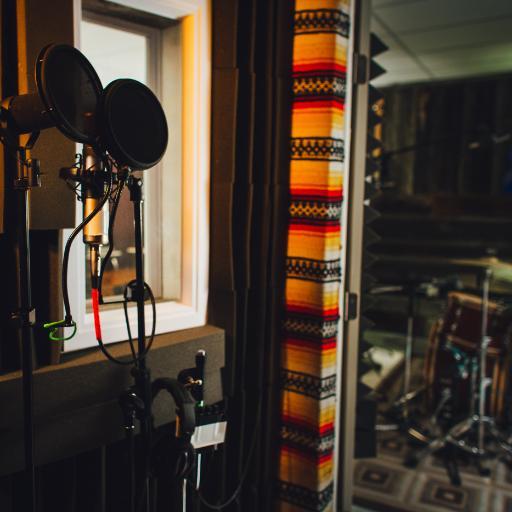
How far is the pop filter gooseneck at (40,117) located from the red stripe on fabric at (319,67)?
2.81 feet

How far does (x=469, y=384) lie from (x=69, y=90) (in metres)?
3.03

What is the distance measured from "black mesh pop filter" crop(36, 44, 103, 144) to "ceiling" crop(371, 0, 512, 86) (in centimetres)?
318

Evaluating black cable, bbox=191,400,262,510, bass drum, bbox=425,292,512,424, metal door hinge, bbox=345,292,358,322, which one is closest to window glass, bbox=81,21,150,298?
black cable, bbox=191,400,262,510

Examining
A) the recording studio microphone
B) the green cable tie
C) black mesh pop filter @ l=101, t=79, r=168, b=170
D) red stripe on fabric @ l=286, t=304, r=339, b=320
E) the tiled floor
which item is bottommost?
the tiled floor

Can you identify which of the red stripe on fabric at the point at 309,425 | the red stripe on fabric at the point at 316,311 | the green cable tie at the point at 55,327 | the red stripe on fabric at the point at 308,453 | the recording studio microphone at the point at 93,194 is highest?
the recording studio microphone at the point at 93,194

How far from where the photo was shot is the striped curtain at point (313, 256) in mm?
1694

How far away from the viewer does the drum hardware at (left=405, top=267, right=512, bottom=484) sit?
110 inches

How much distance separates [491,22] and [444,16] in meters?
0.42

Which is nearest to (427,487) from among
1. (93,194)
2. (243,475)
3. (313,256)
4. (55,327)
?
(243,475)

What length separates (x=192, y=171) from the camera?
171 centimetres

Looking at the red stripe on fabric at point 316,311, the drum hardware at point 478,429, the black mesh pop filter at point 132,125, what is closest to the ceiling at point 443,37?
the drum hardware at point 478,429

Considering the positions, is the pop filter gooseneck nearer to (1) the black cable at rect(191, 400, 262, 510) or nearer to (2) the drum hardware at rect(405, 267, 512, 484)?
(1) the black cable at rect(191, 400, 262, 510)

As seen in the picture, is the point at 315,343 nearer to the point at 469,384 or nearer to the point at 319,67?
the point at 319,67

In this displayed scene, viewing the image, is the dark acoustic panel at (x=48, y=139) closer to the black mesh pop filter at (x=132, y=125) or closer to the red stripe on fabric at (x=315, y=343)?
the black mesh pop filter at (x=132, y=125)
